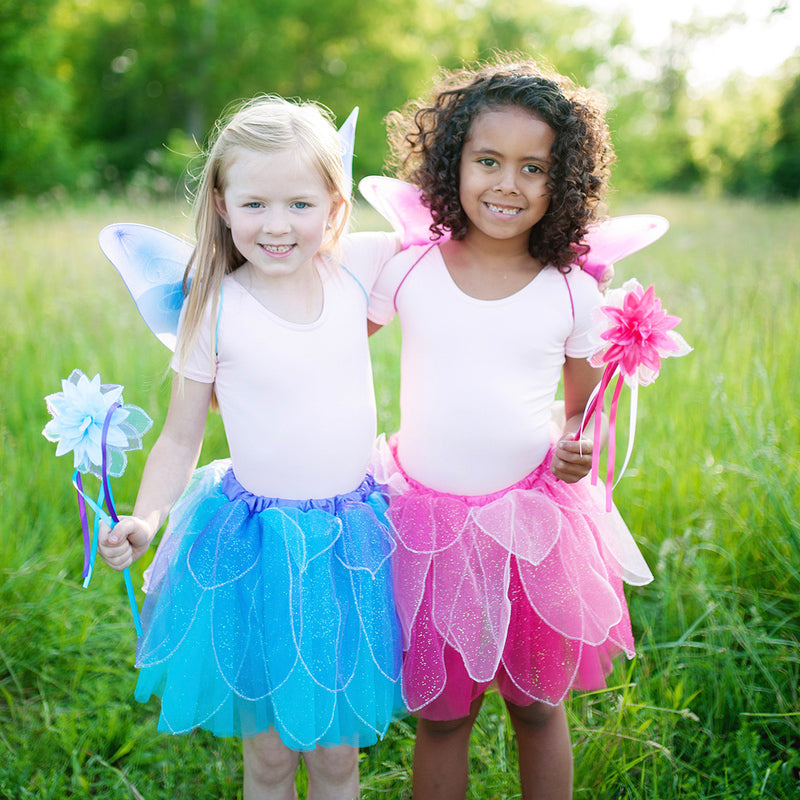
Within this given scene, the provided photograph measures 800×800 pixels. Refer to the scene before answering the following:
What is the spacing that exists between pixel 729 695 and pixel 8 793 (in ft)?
6.08

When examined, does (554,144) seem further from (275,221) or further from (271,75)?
(271,75)

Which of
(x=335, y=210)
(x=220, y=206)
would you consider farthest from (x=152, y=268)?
(x=335, y=210)

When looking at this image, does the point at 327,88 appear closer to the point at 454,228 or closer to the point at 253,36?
the point at 253,36

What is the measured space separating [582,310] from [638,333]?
0.22 meters

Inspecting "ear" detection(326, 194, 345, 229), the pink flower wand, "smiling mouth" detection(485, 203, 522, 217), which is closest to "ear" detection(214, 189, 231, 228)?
"ear" detection(326, 194, 345, 229)

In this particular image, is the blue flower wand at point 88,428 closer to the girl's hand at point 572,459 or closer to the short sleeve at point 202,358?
the short sleeve at point 202,358

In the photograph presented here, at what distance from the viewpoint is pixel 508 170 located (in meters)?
1.55

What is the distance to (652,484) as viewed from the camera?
264cm

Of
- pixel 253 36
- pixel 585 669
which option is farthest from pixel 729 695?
pixel 253 36

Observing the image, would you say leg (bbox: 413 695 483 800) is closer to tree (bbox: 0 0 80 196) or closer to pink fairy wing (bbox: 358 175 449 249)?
pink fairy wing (bbox: 358 175 449 249)

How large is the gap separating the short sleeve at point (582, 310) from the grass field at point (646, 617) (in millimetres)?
843

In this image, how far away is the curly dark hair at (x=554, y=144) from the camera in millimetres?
1559

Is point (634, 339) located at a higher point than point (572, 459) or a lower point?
higher

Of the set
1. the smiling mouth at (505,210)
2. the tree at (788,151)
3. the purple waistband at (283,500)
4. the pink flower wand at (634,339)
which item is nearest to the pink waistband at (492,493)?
the purple waistband at (283,500)
